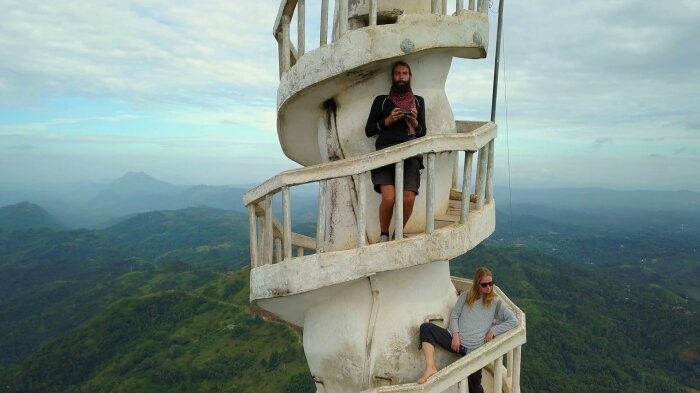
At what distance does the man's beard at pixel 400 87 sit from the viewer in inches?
231

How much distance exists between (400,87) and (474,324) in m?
3.03

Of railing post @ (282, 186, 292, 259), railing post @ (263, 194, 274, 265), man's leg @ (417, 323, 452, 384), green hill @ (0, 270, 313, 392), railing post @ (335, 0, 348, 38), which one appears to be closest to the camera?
railing post @ (282, 186, 292, 259)

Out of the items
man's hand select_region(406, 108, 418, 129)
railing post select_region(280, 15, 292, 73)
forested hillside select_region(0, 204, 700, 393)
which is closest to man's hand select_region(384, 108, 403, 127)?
man's hand select_region(406, 108, 418, 129)

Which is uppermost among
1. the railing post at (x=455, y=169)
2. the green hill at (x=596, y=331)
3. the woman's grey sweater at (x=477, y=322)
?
the railing post at (x=455, y=169)

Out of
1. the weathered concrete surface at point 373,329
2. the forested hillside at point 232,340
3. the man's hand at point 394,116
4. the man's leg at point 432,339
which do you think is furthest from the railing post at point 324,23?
the forested hillside at point 232,340

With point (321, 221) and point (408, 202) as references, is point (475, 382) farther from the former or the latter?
point (321, 221)

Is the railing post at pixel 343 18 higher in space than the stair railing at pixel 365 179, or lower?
higher

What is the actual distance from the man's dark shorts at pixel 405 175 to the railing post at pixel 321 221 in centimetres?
74

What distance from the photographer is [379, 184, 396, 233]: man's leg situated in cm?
587

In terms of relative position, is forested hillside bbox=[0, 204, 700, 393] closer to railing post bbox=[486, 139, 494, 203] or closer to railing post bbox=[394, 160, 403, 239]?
railing post bbox=[486, 139, 494, 203]

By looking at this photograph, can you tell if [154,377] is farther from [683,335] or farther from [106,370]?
[683,335]

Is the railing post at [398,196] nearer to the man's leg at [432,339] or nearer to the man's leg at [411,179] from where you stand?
the man's leg at [411,179]

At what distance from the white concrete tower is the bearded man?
270 millimetres

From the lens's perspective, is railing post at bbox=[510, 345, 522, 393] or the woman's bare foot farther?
railing post at bbox=[510, 345, 522, 393]
